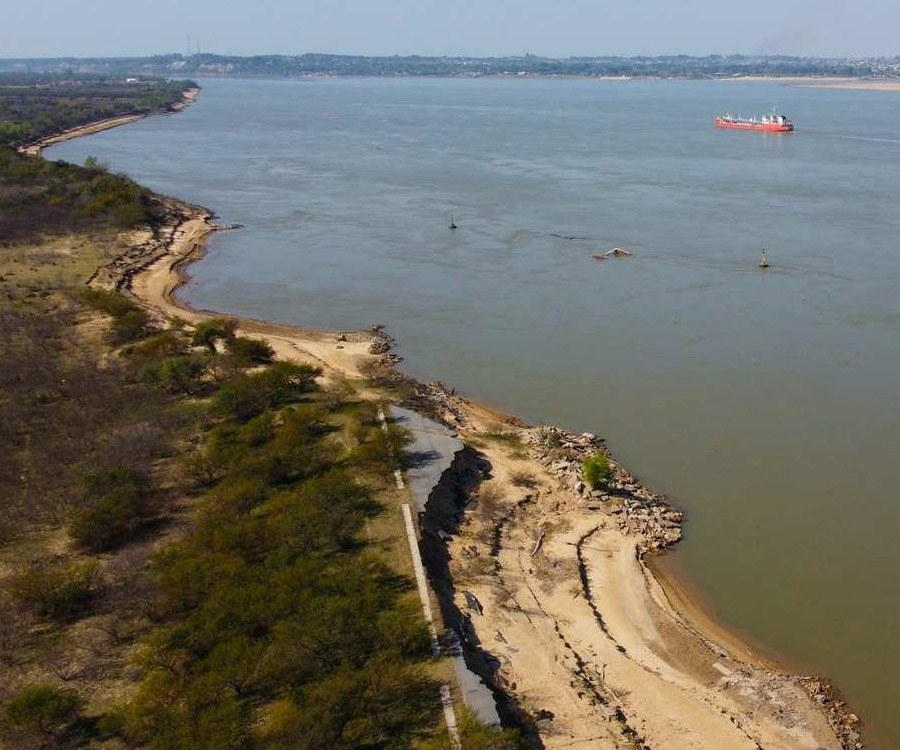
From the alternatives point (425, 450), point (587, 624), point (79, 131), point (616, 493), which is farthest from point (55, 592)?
point (79, 131)

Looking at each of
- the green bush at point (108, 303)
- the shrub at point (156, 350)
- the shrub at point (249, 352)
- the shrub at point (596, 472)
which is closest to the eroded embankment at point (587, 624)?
the shrub at point (596, 472)

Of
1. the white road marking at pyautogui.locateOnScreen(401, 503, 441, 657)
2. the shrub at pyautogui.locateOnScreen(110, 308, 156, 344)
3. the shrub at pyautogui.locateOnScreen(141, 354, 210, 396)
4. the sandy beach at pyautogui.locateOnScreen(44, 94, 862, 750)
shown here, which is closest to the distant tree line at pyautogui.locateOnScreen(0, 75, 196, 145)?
the shrub at pyautogui.locateOnScreen(110, 308, 156, 344)

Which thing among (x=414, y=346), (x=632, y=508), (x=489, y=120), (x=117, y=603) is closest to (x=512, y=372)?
(x=414, y=346)

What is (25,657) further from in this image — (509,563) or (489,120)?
(489,120)

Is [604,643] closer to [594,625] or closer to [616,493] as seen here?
[594,625]

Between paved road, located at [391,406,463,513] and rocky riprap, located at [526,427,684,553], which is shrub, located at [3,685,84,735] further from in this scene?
rocky riprap, located at [526,427,684,553]
